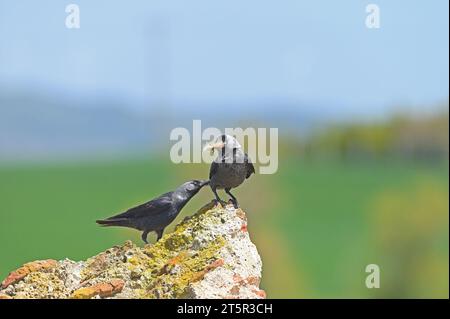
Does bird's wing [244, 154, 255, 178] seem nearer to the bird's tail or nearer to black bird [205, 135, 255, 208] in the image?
black bird [205, 135, 255, 208]

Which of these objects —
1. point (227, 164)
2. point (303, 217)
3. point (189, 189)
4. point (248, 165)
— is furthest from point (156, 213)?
point (303, 217)

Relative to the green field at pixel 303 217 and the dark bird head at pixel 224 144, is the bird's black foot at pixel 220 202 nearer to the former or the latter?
the dark bird head at pixel 224 144

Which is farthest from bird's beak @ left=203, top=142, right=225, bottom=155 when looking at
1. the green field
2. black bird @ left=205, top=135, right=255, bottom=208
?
the green field

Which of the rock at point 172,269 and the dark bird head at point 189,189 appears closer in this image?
the rock at point 172,269

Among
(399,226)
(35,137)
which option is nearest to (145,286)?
(399,226)

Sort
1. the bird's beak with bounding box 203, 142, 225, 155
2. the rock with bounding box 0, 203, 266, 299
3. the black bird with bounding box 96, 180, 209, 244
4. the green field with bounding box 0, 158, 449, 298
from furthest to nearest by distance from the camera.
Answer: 1. the green field with bounding box 0, 158, 449, 298
2. the black bird with bounding box 96, 180, 209, 244
3. the bird's beak with bounding box 203, 142, 225, 155
4. the rock with bounding box 0, 203, 266, 299

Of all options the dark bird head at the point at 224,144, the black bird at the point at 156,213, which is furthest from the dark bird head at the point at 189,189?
the dark bird head at the point at 224,144
